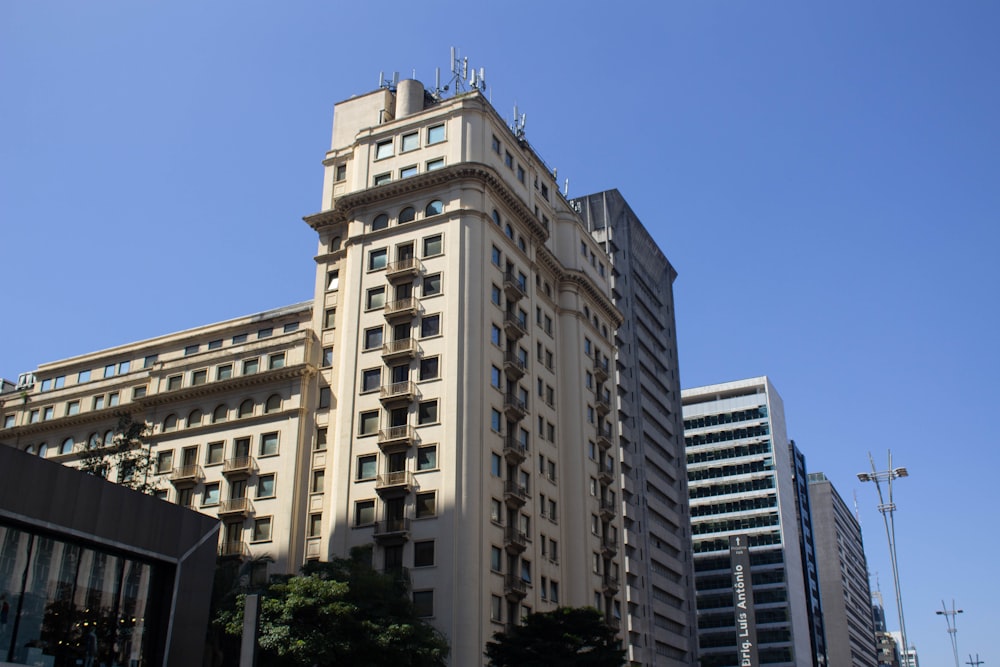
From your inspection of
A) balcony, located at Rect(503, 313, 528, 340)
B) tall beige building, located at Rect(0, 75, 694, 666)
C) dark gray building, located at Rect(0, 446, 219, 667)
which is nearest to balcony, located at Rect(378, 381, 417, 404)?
tall beige building, located at Rect(0, 75, 694, 666)

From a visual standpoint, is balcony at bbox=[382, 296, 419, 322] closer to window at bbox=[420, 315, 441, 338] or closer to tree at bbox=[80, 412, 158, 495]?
window at bbox=[420, 315, 441, 338]

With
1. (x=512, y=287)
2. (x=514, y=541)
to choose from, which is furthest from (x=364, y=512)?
(x=512, y=287)

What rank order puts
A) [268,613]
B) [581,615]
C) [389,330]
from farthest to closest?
[389,330], [581,615], [268,613]

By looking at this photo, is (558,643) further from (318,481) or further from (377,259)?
(377,259)

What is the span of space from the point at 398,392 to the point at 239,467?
15.3m

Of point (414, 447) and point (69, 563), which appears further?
point (414, 447)

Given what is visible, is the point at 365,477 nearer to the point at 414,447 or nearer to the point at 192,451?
the point at 414,447

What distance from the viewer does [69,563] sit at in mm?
32938

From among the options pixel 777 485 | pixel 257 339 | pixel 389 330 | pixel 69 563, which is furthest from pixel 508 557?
pixel 777 485

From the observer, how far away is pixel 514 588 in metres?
64.8

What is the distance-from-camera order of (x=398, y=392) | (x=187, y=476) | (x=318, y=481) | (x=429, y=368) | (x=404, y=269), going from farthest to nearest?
(x=187, y=476) → (x=404, y=269) → (x=318, y=481) → (x=429, y=368) → (x=398, y=392)

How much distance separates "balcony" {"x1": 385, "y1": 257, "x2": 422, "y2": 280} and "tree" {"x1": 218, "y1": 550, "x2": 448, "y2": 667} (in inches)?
1011

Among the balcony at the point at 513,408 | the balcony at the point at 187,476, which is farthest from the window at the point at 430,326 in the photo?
the balcony at the point at 187,476

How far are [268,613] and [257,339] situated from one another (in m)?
37.4
